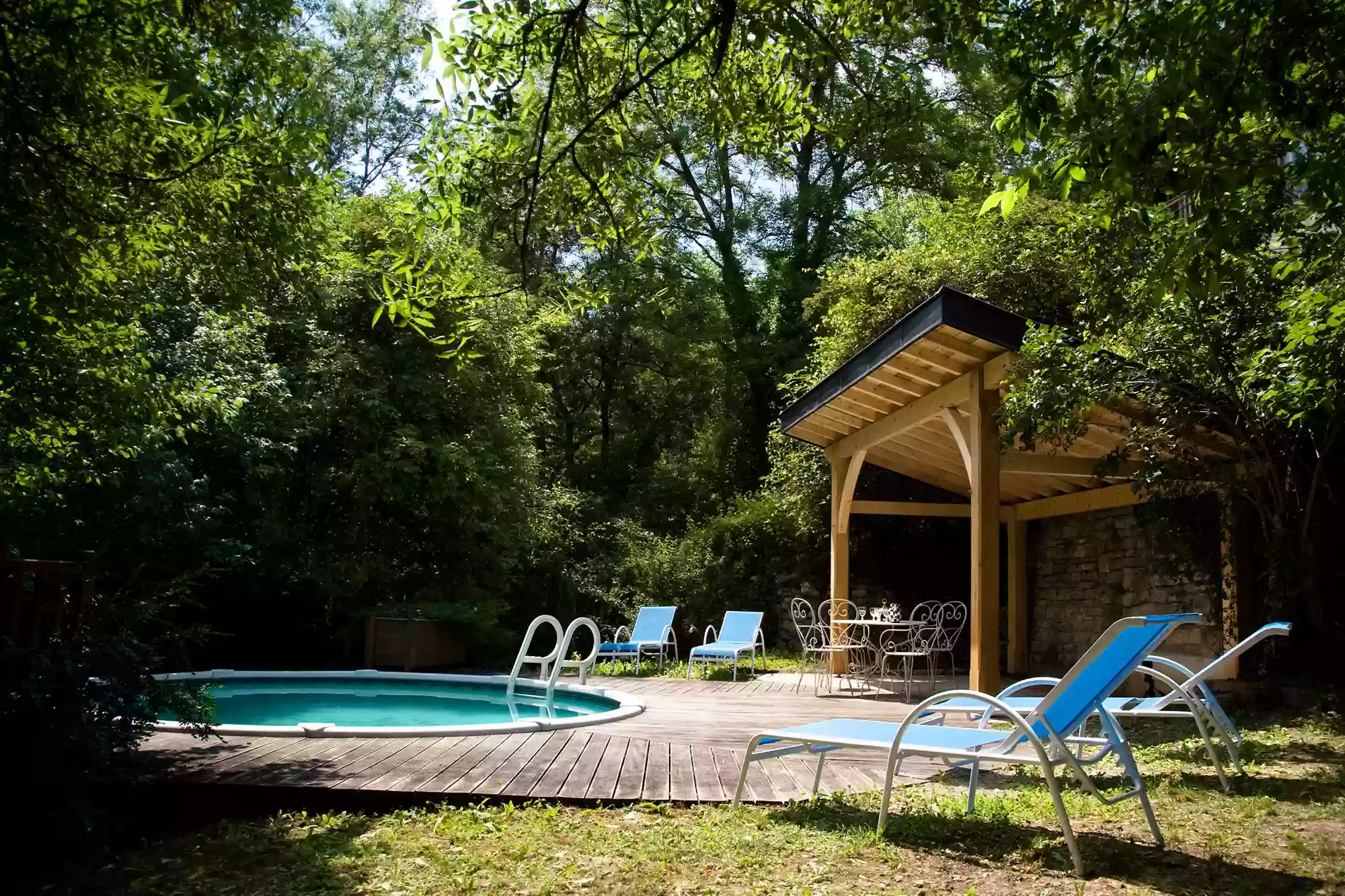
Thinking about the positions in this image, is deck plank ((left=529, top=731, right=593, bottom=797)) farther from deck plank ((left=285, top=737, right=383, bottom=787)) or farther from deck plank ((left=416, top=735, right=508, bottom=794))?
deck plank ((left=285, top=737, right=383, bottom=787))

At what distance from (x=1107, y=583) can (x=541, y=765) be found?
7647mm

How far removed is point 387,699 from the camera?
9.78 m

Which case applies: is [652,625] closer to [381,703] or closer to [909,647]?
[909,647]

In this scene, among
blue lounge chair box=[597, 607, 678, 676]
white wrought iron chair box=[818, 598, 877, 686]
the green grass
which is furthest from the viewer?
blue lounge chair box=[597, 607, 678, 676]

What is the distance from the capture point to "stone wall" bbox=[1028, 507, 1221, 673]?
867 centimetres

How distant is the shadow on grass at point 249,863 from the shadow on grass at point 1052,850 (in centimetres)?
161

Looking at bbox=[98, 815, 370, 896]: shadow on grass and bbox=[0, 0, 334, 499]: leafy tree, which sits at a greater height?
bbox=[0, 0, 334, 499]: leafy tree

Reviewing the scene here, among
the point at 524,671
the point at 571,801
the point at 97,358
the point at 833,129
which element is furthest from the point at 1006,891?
the point at 524,671

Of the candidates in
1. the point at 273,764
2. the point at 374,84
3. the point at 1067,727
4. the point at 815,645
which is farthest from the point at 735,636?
the point at 374,84

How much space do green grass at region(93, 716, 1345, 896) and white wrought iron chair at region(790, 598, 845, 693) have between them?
456cm

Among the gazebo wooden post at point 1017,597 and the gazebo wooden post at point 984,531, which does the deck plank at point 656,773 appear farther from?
the gazebo wooden post at point 1017,597

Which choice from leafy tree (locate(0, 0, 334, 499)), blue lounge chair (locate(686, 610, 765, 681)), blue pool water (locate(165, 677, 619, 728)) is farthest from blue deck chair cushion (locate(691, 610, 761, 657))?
leafy tree (locate(0, 0, 334, 499))

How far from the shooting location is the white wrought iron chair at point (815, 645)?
31.3 ft

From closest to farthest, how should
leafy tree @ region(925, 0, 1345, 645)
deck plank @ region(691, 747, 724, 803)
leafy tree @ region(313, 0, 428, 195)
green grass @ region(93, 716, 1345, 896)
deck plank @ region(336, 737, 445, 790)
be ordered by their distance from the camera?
1. leafy tree @ region(925, 0, 1345, 645)
2. green grass @ region(93, 716, 1345, 896)
3. deck plank @ region(691, 747, 724, 803)
4. deck plank @ region(336, 737, 445, 790)
5. leafy tree @ region(313, 0, 428, 195)
